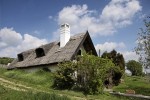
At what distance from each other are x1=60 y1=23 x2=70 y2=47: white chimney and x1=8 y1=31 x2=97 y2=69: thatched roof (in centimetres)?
58

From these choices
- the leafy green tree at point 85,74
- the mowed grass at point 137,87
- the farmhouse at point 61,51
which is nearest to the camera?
the leafy green tree at point 85,74

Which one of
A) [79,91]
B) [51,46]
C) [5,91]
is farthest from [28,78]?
[5,91]

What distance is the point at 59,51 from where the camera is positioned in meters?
32.8

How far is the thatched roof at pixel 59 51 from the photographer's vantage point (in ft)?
100

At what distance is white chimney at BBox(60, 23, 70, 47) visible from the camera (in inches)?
1331

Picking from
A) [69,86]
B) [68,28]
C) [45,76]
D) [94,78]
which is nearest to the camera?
[94,78]

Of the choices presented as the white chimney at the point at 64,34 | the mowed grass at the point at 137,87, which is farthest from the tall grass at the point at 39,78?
the mowed grass at the point at 137,87

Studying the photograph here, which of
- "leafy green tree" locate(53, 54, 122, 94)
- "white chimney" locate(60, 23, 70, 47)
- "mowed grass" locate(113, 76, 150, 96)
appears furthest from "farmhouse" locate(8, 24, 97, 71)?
"mowed grass" locate(113, 76, 150, 96)

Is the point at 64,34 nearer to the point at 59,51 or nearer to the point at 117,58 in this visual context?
the point at 59,51

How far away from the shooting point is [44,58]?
34.2 m

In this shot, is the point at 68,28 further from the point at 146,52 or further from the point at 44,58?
the point at 146,52

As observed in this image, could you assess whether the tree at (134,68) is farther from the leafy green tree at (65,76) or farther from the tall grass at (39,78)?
the leafy green tree at (65,76)

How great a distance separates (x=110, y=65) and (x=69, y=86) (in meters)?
4.44

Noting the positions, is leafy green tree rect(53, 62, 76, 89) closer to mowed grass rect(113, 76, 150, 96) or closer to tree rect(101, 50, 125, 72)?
mowed grass rect(113, 76, 150, 96)
